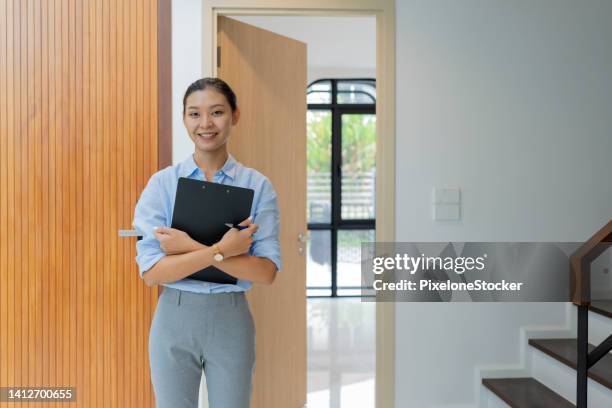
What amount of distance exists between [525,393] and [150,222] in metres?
2.03

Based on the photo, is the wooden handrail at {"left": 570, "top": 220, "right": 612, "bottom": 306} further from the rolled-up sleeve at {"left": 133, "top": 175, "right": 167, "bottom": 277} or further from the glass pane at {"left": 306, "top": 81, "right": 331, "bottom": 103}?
the glass pane at {"left": 306, "top": 81, "right": 331, "bottom": 103}

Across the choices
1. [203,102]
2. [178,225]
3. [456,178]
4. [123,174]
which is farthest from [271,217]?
[456,178]

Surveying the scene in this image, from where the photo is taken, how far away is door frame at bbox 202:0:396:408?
9.31 ft

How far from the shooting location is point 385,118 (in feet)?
9.46

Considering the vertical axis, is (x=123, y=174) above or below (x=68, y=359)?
above

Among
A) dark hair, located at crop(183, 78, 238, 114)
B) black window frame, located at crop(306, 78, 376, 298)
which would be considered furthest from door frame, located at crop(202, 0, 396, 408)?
black window frame, located at crop(306, 78, 376, 298)

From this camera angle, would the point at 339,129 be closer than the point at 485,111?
No

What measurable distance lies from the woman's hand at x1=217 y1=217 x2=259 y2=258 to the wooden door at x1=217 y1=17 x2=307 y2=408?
135cm

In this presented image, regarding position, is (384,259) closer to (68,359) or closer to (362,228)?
(68,359)

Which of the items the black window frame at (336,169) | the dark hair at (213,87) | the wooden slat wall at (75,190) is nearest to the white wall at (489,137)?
the wooden slat wall at (75,190)

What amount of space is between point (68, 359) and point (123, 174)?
833mm

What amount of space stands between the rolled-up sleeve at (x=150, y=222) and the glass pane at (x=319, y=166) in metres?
5.26

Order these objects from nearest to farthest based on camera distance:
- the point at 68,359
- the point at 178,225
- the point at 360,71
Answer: the point at 178,225 < the point at 68,359 < the point at 360,71

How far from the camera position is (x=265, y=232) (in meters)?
1.73
